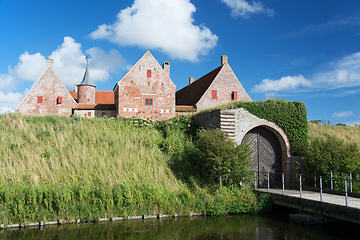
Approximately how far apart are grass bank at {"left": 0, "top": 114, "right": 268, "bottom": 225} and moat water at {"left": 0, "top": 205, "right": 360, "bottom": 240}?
0.70m

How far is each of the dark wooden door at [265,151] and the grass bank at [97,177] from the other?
3.06 metres

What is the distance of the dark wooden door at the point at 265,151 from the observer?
14352 millimetres

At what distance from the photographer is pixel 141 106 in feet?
74.1

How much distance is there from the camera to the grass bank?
9508 millimetres

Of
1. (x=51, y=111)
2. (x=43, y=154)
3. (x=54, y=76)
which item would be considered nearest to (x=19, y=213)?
(x=43, y=154)

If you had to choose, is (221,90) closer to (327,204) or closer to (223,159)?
(223,159)

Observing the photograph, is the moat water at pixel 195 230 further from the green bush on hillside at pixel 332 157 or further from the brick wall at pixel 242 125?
the brick wall at pixel 242 125

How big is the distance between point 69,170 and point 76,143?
2.65 m

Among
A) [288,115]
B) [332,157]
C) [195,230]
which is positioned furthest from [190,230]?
[288,115]

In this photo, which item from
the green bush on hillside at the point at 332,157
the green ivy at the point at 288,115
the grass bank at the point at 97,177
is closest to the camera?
the grass bank at the point at 97,177

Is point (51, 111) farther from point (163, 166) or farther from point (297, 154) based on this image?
point (297, 154)

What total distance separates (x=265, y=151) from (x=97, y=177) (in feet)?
29.8

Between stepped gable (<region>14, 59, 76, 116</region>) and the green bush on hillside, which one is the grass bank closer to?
the green bush on hillside

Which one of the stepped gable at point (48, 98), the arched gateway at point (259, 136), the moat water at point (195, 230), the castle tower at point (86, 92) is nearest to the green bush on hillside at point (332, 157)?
the arched gateway at point (259, 136)
